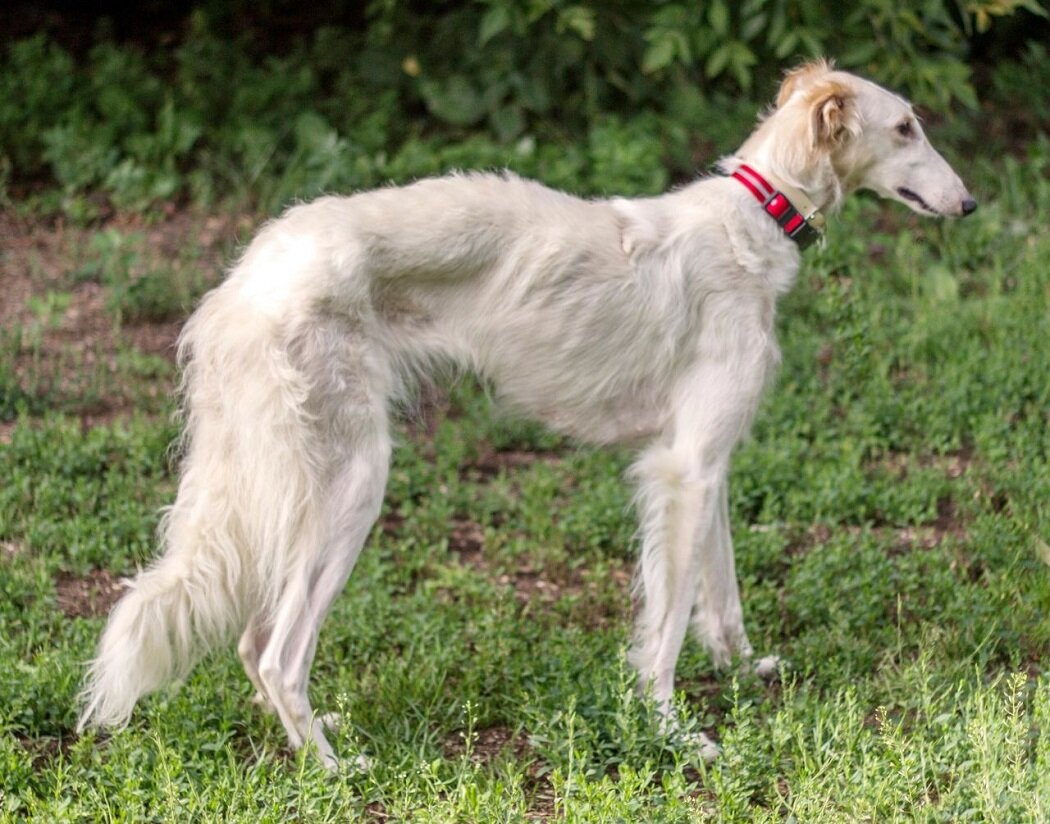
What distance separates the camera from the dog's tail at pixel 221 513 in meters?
4.02

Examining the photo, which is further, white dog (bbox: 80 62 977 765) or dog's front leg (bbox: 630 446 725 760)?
dog's front leg (bbox: 630 446 725 760)

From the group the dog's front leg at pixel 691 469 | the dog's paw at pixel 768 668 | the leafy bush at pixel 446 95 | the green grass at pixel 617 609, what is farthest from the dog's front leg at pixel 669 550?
the leafy bush at pixel 446 95

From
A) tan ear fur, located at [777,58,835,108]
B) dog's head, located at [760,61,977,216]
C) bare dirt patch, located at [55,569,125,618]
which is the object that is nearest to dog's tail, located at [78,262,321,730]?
bare dirt patch, located at [55,569,125,618]

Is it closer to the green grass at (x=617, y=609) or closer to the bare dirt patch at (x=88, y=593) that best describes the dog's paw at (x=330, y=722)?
the green grass at (x=617, y=609)

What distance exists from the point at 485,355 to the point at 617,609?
3.82 feet

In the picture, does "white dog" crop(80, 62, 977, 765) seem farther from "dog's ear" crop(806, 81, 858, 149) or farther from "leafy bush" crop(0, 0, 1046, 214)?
"leafy bush" crop(0, 0, 1046, 214)

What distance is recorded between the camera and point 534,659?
462 cm

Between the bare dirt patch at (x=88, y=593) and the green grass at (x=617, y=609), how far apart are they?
0.03 m

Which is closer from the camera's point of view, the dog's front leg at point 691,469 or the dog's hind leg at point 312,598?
the dog's hind leg at point 312,598

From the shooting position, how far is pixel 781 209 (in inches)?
178

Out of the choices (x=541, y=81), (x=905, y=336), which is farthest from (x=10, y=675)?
(x=541, y=81)

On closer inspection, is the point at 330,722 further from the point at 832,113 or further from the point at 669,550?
the point at 832,113

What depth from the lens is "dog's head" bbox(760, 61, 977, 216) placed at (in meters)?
4.52

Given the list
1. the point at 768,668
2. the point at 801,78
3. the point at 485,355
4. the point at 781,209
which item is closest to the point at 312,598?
the point at 485,355
